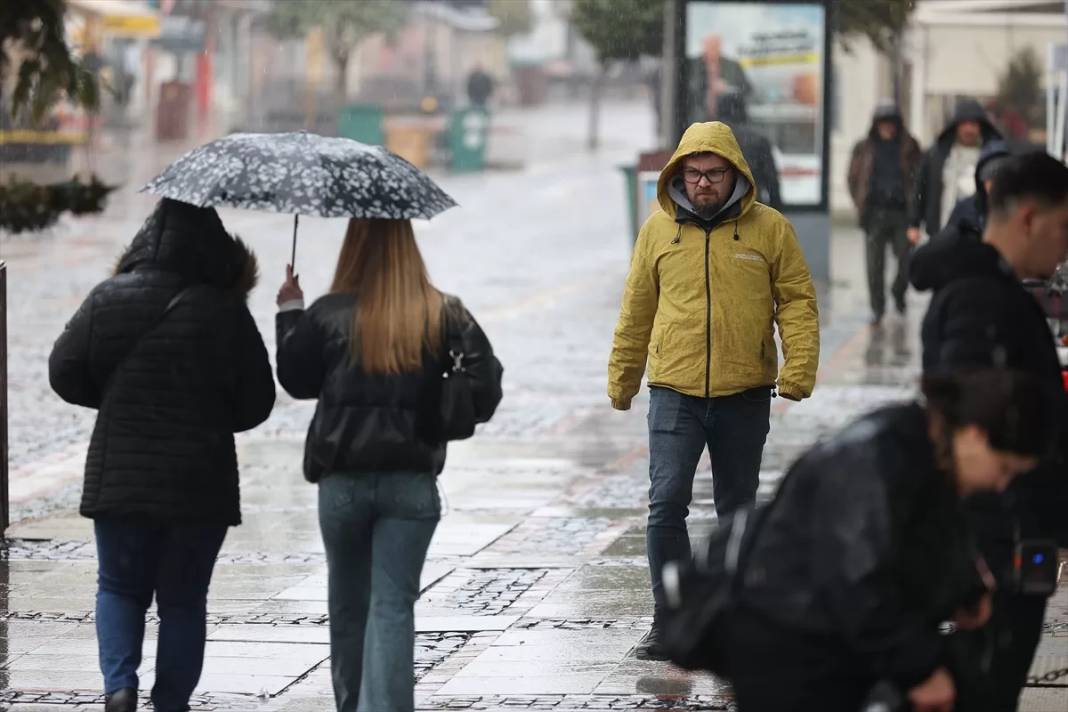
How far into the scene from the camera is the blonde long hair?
5.34 metres

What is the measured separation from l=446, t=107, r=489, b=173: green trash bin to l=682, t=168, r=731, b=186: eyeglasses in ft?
105

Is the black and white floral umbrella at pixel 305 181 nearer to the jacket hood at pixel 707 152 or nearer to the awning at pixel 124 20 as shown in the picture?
the jacket hood at pixel 707 152

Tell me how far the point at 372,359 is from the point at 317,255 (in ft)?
57.5

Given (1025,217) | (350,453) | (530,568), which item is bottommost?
(530,568)

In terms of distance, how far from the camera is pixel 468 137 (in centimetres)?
3894

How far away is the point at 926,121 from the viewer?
87.9 feet

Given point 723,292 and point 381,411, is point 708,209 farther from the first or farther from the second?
point 381,411

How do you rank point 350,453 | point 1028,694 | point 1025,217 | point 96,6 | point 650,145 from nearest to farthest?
point 1025,217 → point 350,453 → point 1028,694 → point 96,6 → point 650,145

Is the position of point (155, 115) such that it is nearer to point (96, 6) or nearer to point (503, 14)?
point (96, 6)

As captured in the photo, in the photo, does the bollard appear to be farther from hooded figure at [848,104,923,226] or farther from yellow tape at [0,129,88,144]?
yellow tape at [0,129,88,144]

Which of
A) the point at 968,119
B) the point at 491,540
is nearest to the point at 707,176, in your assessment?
the point at 491,540

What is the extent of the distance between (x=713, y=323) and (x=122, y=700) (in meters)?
2.23

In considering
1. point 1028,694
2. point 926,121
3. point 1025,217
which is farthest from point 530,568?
point 926,121

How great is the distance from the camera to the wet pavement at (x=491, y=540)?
21.8ft
